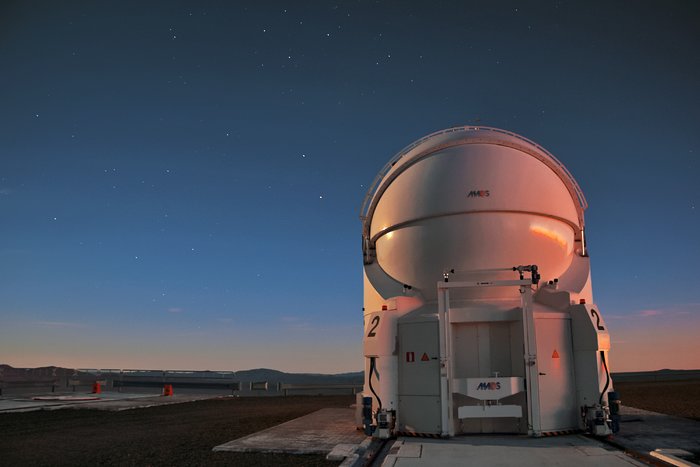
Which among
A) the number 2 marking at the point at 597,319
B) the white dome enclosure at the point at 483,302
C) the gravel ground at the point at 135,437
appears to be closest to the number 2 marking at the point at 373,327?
the white dome enclosure at the point at 483,302

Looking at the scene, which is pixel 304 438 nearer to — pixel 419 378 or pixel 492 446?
pixel 419 378

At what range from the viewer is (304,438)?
10516 millimetres

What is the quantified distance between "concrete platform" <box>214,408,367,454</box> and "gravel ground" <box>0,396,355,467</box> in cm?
36

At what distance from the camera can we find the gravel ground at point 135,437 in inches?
340

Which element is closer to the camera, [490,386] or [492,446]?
[492,446]

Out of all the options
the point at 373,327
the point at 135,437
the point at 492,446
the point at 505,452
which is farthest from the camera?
the point at 135,437

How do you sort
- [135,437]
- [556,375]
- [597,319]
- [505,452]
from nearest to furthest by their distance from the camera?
[505,452], [556,375], [597,319], [135,437]

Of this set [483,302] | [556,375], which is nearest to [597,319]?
[556,375]

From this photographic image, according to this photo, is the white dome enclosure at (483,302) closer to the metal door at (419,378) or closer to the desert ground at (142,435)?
the metal door at (419,378)

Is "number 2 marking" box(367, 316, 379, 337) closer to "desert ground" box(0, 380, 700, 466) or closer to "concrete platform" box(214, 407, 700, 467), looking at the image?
"concrete platform" box(214, 407, 700, 467)

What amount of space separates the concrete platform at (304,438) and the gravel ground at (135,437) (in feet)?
1.17

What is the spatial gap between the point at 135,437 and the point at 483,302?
25.8 ft

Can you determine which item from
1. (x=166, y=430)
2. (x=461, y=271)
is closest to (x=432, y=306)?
(x=461, y=271)

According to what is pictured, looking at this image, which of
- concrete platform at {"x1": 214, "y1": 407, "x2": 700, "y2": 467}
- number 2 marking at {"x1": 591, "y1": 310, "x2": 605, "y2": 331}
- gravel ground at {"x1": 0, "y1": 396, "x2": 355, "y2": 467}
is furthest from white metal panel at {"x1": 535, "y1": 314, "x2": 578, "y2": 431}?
gravel ground at {"x1": 0, "y1": 396, "x2": 355, "y2": 467}
